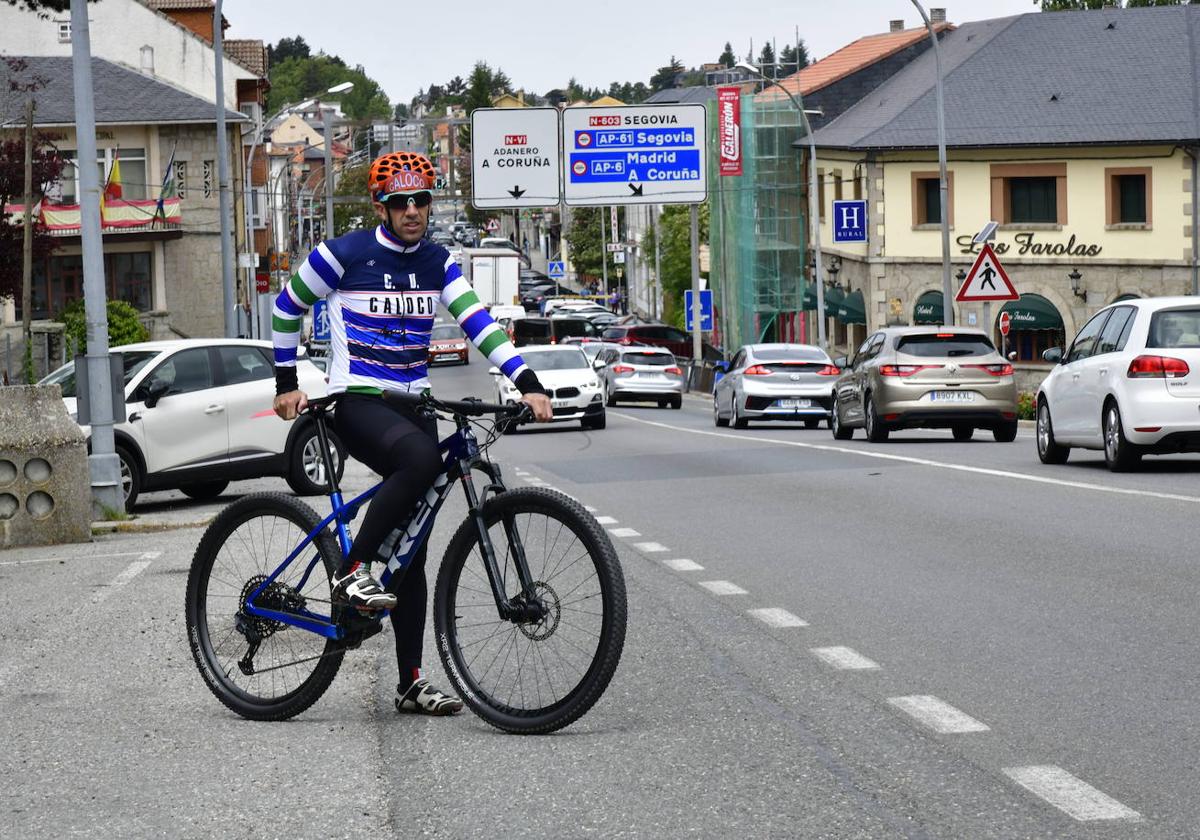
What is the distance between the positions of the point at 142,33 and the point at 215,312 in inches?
563

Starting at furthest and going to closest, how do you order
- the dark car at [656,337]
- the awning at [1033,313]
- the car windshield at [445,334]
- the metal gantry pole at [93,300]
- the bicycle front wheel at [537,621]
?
1. the car windshield at [445,334]
2. the dark car at [656,337]
3. the awning at [1033,313]
4. the metal gantry pole at [93,300]
5. the bicycle front wheel at [537,621]

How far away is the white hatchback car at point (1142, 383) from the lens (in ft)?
58.1

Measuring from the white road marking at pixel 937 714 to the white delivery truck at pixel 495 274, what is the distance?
74.8 metres

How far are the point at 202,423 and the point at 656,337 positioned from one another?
157 feet

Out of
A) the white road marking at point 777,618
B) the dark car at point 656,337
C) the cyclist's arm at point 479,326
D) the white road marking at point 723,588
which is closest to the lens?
the cyclist's arm at point 479,326

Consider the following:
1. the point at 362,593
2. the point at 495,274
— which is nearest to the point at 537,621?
the point at 362,593

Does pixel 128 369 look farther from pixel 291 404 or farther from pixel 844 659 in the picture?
pixel 291 404

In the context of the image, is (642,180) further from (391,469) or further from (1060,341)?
(391,469)

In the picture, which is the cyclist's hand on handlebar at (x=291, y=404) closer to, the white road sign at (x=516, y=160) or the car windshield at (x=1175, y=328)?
the car windshield at (x=1175, y=328)

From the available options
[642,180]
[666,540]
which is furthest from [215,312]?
[666,540]

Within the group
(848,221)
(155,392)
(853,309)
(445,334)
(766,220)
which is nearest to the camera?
(155,392)

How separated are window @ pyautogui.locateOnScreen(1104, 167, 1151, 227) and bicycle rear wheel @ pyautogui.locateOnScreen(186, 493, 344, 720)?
51168 millimetres

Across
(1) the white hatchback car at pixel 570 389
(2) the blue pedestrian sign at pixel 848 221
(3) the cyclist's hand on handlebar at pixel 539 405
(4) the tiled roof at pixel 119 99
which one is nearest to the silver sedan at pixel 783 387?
(1) the white hatchback car at pixel 570 389

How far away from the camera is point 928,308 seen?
59531 mm
